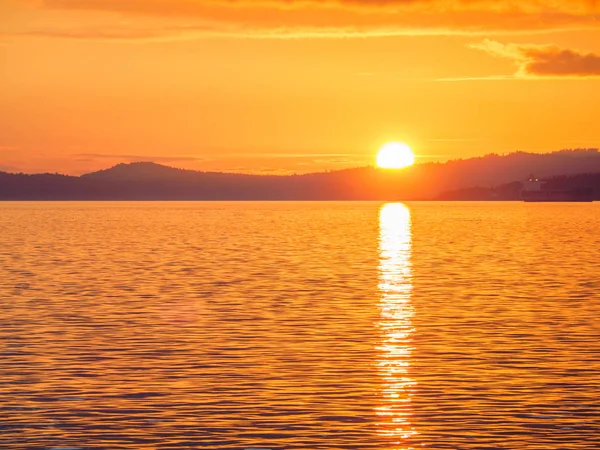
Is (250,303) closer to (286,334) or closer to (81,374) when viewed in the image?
(286,334)

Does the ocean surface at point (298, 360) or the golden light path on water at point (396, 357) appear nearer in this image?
the ocean surface at point (298, 360)

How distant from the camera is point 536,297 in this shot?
203ft

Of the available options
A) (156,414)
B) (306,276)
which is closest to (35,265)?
(306,276)

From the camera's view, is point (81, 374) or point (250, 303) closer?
point (81, 374)

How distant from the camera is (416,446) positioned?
25.9 metres

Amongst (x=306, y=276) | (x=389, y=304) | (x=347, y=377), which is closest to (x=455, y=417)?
(x=347, y=377)

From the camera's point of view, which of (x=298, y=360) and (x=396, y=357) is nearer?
(x=298, y=360)

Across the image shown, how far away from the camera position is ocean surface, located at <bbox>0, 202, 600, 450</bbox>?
27.4 metres

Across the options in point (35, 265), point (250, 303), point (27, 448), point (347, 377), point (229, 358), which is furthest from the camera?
point (35, 265)

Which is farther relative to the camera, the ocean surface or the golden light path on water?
the golden light path on water

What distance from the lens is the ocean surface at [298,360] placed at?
2741 cm

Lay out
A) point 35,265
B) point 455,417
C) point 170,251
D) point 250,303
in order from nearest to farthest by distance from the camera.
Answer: point 455,417
point 250,303
point 35,265
point 170,251

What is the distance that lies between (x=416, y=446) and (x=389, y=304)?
33.1m

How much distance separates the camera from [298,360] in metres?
38.1
